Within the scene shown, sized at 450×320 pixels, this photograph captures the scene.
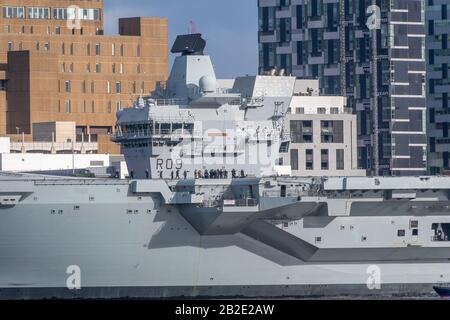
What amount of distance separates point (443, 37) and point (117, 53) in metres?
21.5

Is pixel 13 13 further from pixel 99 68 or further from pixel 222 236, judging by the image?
pixel 222 236

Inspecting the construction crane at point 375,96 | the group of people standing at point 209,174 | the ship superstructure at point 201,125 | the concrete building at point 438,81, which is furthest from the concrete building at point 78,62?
the group of people standing at point 209,174

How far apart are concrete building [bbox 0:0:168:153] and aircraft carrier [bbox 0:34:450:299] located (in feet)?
130

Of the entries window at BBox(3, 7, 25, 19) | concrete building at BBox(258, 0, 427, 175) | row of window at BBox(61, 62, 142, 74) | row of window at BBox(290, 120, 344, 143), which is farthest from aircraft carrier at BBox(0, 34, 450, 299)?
window at BBox(3, 7, 25, 19)

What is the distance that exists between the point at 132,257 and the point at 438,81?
52.9 m

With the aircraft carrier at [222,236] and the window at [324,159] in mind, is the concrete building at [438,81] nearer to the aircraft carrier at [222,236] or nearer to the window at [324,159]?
the window at [324,159]

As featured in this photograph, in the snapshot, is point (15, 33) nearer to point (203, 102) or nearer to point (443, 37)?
point (443, 37)

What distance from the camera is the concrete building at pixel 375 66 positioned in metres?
78.8

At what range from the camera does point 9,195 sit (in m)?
32.2

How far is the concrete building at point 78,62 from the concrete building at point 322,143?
48.1ft

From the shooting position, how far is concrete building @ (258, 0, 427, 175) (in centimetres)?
7875

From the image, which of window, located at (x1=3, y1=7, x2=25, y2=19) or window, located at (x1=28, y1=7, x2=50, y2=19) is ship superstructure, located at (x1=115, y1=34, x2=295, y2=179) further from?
window, located at (x1=3, y1=7, x2=25, y2=19)

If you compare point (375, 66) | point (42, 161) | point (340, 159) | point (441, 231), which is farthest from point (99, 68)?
point (441, 231)
